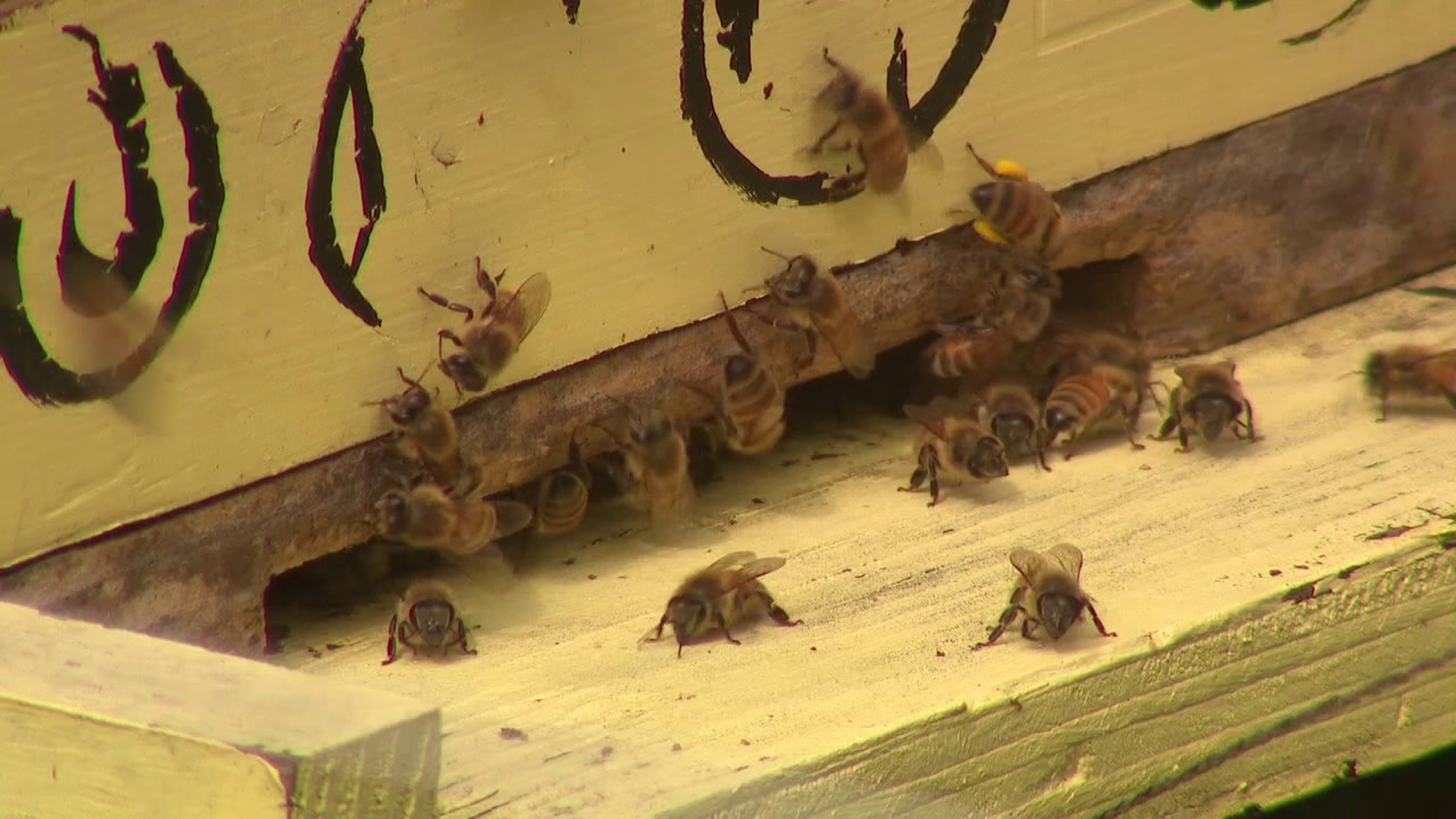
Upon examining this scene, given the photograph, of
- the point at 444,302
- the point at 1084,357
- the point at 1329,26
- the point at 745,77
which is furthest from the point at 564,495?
the point at 1329,26

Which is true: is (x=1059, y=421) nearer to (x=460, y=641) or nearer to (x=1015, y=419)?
(x=1015, y=419)

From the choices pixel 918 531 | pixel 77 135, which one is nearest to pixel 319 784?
pixel 77 135

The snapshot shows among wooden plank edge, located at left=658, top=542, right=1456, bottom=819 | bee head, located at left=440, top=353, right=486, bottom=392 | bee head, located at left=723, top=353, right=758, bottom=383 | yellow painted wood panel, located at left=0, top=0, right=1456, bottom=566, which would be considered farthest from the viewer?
bee head, located at left=723, top=353, right=758, bottom=383

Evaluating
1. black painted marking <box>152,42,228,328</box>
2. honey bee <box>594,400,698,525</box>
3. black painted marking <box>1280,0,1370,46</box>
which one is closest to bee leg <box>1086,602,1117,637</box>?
honey bee <box>594,400,698,525</box>

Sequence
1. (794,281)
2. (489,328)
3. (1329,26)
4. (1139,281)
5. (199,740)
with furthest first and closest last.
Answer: (1139,281) < (1329,26) < (794,281) < (489,328) < (199,740)

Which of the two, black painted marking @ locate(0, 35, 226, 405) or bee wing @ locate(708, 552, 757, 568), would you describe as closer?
black painted marking @ locate(0, 35, 226, 405)

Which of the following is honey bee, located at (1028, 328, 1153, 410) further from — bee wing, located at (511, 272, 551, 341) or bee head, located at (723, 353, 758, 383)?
bee wing, located at (511, 272, 551, 341)

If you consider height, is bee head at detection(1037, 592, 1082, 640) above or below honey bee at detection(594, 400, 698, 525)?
below
